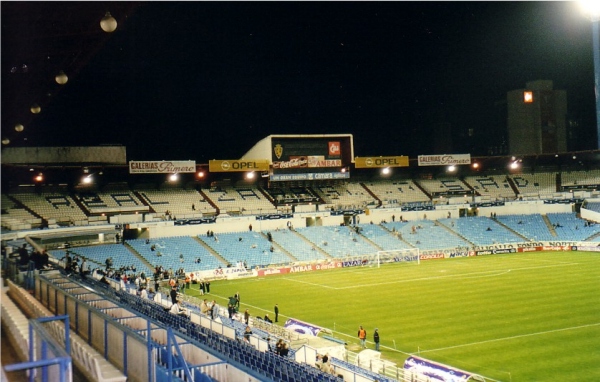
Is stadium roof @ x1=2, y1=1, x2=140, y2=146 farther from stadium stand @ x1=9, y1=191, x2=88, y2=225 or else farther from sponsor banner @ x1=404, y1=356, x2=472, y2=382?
stadium stand @ x1=9, y1=191, x2=88, y2=225

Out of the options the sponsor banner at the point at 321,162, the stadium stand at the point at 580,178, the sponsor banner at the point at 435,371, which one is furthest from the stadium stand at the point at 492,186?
the sponsor banner at the point at 435,371

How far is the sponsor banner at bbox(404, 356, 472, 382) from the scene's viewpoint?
48.0 feet

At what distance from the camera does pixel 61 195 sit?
49875 mm

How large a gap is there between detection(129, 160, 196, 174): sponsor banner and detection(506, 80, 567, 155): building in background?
2784 inches

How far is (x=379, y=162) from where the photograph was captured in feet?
203

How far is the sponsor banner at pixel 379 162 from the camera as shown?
200 feet

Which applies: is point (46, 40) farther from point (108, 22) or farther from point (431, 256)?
point (431, 256)

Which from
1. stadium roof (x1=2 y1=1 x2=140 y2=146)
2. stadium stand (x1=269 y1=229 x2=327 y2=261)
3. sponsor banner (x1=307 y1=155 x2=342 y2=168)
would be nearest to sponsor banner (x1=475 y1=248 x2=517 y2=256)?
stadium stand (x1=269 y1=229 x2=327 y2=261)

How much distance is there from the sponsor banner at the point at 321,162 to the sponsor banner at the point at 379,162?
235 centimetres

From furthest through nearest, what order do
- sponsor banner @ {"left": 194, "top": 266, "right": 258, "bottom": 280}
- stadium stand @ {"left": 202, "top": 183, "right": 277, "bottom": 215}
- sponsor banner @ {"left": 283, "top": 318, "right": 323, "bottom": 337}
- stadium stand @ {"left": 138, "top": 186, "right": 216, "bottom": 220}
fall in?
1. stadium stand @ {"left": 202, "top": 183, "right": 277, "bottom": 215}
2. stadium stand @ {"left": 138, "top": 186, "right": 216, "bottom": 220}
3. sponsor banner @ {"left": 194, "top": 266, "right": 258, "bottom": 280}
4. sponsor banner @ {"left": 283, "top": 318, "right": 323, "bottom": 337}

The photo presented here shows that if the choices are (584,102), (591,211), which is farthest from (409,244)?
(584,102)

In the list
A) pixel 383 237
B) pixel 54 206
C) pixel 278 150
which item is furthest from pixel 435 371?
pixel 278 150

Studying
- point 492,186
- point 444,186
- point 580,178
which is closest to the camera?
point 580,178

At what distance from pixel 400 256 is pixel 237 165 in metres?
19.0
